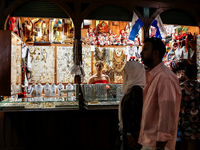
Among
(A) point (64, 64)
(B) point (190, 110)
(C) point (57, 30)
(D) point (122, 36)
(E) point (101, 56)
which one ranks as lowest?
(B) point (190, 110)

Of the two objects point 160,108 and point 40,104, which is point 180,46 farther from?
point 160,108

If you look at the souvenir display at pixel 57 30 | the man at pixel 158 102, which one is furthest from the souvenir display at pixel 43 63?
the man at pixel 158 102

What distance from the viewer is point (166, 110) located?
1.83m

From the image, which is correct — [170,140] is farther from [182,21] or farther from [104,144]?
[182,21]

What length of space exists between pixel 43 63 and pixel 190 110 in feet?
18.0

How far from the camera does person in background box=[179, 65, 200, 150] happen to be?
11.4ft

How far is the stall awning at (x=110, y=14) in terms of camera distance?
17.6 feet

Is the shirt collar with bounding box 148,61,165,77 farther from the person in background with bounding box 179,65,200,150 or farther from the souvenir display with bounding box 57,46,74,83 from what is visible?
the souvenir display with bounding box 57,46,74,83

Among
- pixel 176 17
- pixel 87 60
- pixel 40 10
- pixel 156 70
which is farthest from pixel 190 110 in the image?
pixel 87 60

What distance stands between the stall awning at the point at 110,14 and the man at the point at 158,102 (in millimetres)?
3473

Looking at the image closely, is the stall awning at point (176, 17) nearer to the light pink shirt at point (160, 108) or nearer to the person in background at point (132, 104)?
the person in background at point (132, 104)

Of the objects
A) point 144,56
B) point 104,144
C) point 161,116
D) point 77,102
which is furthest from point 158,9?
point 161,116

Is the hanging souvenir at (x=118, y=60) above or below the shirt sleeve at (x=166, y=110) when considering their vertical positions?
above

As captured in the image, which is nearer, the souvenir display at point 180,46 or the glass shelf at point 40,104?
the glass shelf at point 40,104
